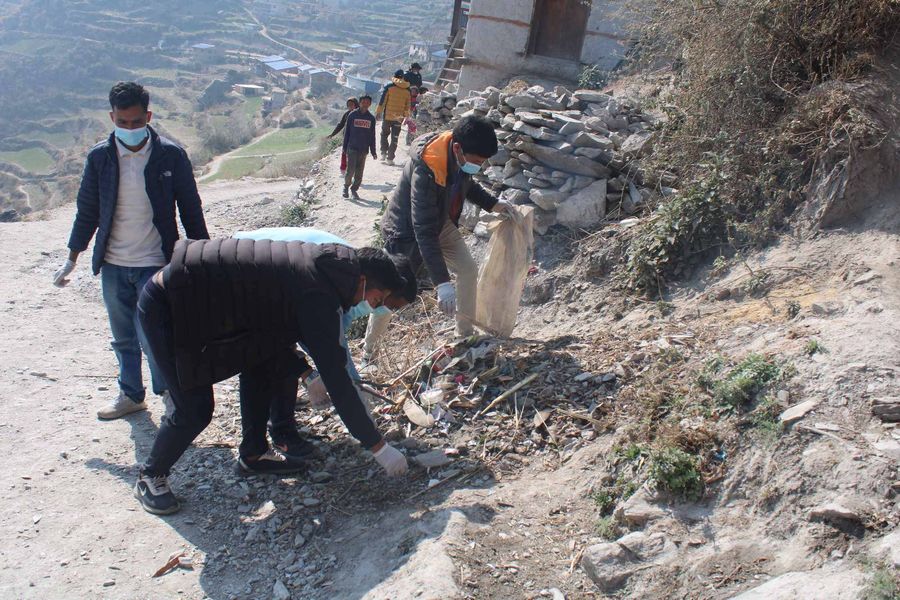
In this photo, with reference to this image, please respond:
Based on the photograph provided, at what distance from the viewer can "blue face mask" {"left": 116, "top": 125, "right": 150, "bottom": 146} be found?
3666 mm

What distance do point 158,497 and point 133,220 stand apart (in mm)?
1514

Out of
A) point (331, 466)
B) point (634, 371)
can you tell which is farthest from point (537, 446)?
point (331, 466)

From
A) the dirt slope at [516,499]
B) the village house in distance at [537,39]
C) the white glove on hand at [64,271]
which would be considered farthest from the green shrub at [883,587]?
the village house in distance at [537,39]

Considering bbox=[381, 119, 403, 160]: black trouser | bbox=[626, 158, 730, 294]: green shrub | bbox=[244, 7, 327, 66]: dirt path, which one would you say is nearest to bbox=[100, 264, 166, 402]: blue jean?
bbox=[626, 158, 730, 294]: green shrub

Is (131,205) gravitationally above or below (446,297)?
above

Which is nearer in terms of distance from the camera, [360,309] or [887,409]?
[887,409]

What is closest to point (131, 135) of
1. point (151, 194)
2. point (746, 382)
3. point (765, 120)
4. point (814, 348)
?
point (151, 194)

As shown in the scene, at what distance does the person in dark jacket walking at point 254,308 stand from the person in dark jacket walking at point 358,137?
25.5ft

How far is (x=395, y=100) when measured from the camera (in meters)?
12.0

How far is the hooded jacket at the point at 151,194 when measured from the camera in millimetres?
3738

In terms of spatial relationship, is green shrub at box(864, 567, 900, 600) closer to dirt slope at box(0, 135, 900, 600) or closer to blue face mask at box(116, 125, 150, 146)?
dirt slope at box(0, 135, 900, 600)

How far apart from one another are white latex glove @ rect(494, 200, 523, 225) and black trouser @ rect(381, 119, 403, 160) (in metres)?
8.34

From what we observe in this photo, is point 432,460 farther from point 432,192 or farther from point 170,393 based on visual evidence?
point 432,192

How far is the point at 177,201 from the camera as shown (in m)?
3.93
